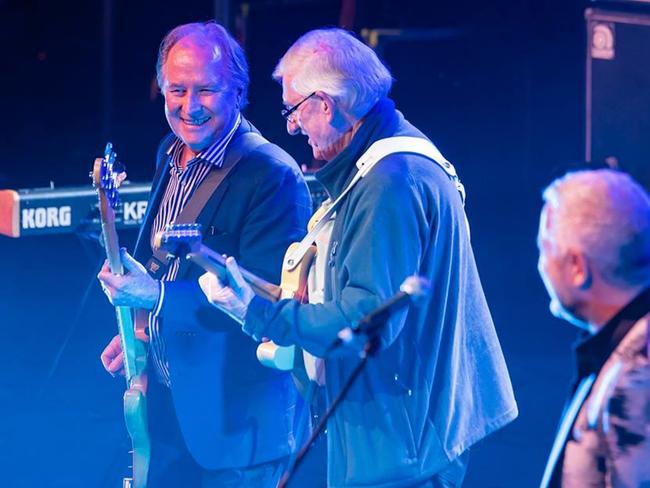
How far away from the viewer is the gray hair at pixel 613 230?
223 centimetres

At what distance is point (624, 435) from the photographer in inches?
84.0

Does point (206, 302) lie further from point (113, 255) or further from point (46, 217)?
point (46, 217)

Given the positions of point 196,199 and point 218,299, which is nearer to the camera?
point 218,299

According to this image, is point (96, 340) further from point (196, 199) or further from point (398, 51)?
point (196, 199)

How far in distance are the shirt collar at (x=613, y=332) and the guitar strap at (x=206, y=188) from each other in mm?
1678

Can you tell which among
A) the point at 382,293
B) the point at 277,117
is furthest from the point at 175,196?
the point at 277,117

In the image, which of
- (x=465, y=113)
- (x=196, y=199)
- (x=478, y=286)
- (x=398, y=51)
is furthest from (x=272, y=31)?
(x=478, y=286)

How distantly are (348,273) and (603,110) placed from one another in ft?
13.2

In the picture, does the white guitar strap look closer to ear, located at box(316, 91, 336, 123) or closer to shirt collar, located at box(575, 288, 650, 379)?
ear, located at box(316, 91, 336, 123)

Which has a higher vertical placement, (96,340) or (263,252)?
(263,252)

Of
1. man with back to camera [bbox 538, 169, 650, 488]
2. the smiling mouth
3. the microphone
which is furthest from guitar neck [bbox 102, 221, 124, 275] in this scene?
man with back to camera [bbox 538, 169, 650, 488]

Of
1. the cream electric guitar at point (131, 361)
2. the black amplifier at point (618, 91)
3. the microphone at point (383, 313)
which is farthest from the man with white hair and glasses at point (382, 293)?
the black amplifier at point (618, 91)

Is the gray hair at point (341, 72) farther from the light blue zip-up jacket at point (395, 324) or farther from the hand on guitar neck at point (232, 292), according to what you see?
the hand on guitar neck at point (232, 292)

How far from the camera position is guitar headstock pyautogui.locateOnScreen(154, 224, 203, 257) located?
10.5 feet
